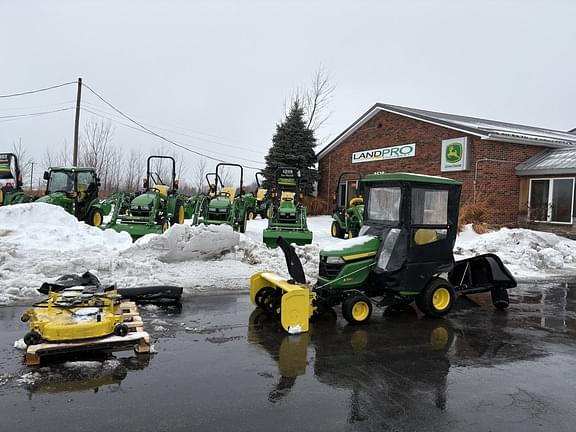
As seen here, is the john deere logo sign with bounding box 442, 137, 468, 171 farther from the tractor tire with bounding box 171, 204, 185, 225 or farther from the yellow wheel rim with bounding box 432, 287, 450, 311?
the yellow wheel rim with bounding box 432, 287, 450, 311

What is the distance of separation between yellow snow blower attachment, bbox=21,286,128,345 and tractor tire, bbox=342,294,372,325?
3.14 meters

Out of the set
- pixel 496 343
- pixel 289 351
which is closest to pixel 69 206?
pixel 289 351

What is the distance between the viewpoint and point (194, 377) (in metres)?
5.11

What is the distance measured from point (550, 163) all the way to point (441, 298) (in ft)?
49.8

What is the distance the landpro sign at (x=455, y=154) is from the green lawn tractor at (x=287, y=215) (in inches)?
278

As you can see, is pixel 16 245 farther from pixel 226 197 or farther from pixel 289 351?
pixel 226 197

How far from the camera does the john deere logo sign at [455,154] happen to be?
2117 cm

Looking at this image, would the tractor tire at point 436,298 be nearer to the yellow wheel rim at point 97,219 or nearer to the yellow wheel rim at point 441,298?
the yellow wheel rim at point 441,298

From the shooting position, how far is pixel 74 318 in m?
5.53

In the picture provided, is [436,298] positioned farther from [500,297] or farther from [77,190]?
[77,190]

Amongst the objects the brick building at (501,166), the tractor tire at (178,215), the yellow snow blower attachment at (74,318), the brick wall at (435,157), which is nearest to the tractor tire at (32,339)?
A: the yellow snow blower attachment at (74,318)

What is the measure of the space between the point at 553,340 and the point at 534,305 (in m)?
2.59

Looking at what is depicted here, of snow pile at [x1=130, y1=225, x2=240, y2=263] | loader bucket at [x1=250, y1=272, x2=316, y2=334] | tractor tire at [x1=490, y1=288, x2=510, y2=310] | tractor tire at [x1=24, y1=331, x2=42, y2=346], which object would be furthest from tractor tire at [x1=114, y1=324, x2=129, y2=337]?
tractor tire at [x1=490, y1=288, x2=510, y2=310]

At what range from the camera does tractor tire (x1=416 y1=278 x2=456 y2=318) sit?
309 inches
